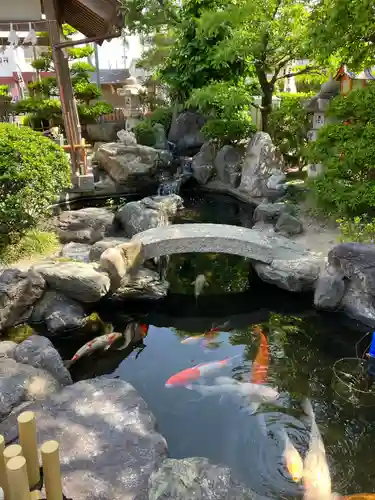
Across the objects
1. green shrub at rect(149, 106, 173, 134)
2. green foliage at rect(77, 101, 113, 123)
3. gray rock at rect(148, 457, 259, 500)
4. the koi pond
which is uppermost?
green foliage at rect(77, 101, 113, 123)

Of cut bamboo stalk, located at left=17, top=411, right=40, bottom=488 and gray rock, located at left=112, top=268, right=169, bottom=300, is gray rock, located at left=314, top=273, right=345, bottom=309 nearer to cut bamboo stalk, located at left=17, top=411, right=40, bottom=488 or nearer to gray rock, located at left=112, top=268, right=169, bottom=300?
gray rock, located at left=112, top=268, right=169, bottom=300

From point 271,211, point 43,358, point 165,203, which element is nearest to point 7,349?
point 43,358

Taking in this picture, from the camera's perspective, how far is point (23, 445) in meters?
3.25

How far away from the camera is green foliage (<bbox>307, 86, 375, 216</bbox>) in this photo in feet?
27.1

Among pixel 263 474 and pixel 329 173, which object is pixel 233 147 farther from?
pixel 263 474

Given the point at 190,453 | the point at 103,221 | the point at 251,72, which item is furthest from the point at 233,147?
the point at 190,453

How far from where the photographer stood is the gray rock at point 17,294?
23.0ft

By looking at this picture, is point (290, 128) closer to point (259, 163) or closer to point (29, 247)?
point (259, 163)

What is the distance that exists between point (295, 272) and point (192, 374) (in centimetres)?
299

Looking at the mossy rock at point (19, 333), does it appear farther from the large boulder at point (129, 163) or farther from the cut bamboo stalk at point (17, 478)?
the large boulder at point (129, 163)

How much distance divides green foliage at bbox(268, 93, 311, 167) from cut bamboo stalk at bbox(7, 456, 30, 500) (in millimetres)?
13132

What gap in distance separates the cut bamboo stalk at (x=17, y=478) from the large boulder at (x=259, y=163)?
1150cm

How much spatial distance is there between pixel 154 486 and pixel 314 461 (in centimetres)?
195

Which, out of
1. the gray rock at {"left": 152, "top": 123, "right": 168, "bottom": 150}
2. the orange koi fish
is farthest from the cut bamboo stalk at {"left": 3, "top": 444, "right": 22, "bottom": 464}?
the gray rock at {"left": 152, "top": 123, "right": 168, "bottom": 150}
